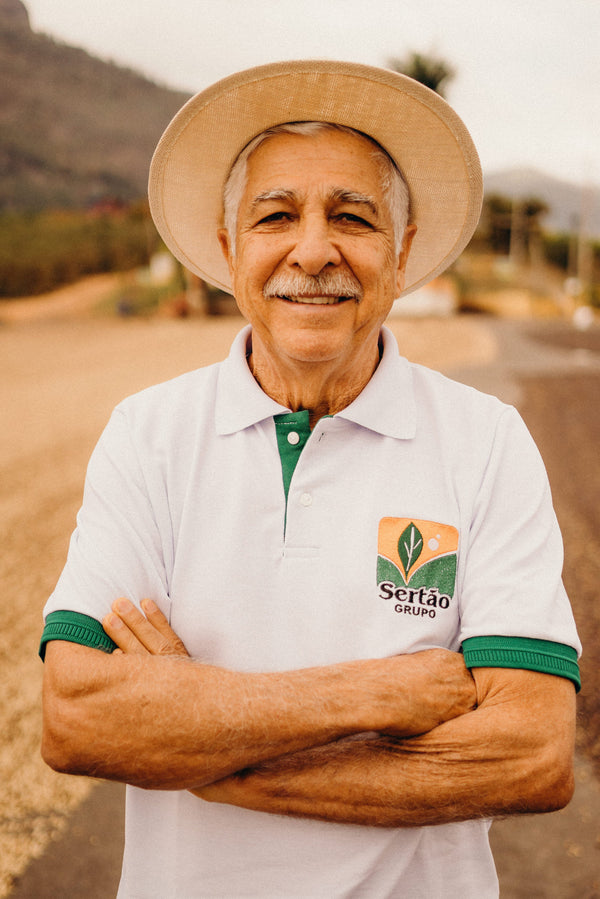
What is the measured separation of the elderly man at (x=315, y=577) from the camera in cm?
144

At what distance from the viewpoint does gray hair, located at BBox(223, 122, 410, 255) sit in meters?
1.72

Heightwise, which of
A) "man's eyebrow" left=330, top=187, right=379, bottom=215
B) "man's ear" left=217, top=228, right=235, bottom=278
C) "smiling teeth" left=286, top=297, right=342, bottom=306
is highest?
"man's eyebrow" left=330, top=187, right=379, bottom=215

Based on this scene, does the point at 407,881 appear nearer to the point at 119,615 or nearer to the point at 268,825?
the point at 268,825

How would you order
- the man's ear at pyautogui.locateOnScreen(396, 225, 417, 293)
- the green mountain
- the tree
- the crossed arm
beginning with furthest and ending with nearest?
the green mountain → the tree → the man's ear at pyautogui.locateOnScreen(396, 225, 417, 293) → the crossed arm

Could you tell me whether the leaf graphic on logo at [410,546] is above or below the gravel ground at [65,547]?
above

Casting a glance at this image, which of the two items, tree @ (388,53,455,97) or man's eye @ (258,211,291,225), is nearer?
man's eye @ (258,211,291,225)

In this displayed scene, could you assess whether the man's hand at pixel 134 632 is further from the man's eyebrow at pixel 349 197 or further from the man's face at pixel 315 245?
the man's eyebrow at pixel 349 197

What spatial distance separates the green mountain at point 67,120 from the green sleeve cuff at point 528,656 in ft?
319

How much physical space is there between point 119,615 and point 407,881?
821 millimetres

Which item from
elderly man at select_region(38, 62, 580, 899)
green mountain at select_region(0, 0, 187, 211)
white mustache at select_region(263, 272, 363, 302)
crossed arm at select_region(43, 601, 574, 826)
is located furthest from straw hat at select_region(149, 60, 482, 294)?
green mountain at select_region(0, 0, 187, 211)

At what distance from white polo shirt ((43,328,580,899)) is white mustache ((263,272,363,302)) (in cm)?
26

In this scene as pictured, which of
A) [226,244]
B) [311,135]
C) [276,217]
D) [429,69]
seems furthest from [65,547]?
[429,69]

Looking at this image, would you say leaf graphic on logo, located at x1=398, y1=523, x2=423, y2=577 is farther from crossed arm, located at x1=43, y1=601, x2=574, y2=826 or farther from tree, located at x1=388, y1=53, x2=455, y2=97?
tree, located at x1=388, y1=53, x2=455, y2=97

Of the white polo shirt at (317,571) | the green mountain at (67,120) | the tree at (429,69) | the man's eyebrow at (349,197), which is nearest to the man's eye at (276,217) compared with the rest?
the man's eyebrow at (349,197)
